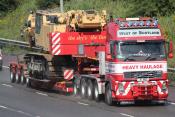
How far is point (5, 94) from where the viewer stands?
97.3 ft

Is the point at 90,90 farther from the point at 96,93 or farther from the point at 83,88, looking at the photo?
the point at 83,88

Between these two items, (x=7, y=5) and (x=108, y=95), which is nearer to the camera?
(x=108, y=95)

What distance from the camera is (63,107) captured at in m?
24.2

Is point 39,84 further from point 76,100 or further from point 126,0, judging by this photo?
point 126,0

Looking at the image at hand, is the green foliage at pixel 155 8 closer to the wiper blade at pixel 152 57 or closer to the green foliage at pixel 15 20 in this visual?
the green foliage at pixel 15 20

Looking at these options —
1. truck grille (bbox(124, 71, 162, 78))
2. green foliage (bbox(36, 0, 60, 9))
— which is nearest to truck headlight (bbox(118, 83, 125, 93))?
truck grille (bbox(124, 71, 162, 78))

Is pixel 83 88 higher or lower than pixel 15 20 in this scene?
lower

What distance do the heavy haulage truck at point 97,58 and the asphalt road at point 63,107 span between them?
55cm

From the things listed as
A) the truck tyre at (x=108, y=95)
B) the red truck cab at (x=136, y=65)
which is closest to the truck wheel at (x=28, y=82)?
the truck tyre at (x=108, y=95)

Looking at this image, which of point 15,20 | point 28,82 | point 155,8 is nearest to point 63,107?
point 28,82

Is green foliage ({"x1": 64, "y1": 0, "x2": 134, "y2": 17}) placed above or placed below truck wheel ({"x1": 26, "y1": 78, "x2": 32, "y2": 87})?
above

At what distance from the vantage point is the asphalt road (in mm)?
21862

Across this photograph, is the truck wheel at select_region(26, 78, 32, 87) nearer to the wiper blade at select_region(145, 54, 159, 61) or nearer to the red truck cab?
the red truck cab

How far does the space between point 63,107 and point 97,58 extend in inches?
169
